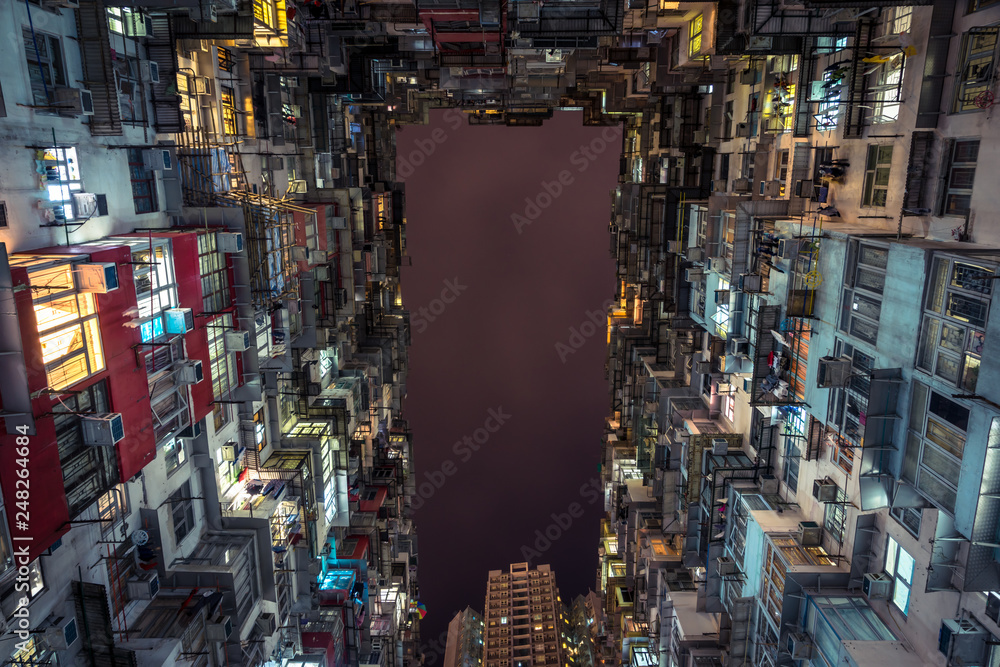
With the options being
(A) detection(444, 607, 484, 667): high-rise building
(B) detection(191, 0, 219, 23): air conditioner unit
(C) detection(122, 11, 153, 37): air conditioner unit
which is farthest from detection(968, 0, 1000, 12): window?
(A) detection(444, 607, 484, 667): high-rise building

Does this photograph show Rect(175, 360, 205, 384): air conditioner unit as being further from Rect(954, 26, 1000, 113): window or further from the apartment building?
Rect(954, 26, 1000, 113): window

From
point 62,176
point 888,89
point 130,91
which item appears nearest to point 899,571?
point 888,89

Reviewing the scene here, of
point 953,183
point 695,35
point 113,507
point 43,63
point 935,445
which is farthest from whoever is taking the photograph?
point 695,35

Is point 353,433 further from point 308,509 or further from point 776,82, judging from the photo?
point 776,82

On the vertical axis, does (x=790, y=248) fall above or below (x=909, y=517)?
above

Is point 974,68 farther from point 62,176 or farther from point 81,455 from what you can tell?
point 81,455

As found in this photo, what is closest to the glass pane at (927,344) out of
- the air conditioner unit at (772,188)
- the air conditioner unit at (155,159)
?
the air conditioner unit at (772,188)

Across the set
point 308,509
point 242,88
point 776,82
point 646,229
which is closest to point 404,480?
point 308,509
